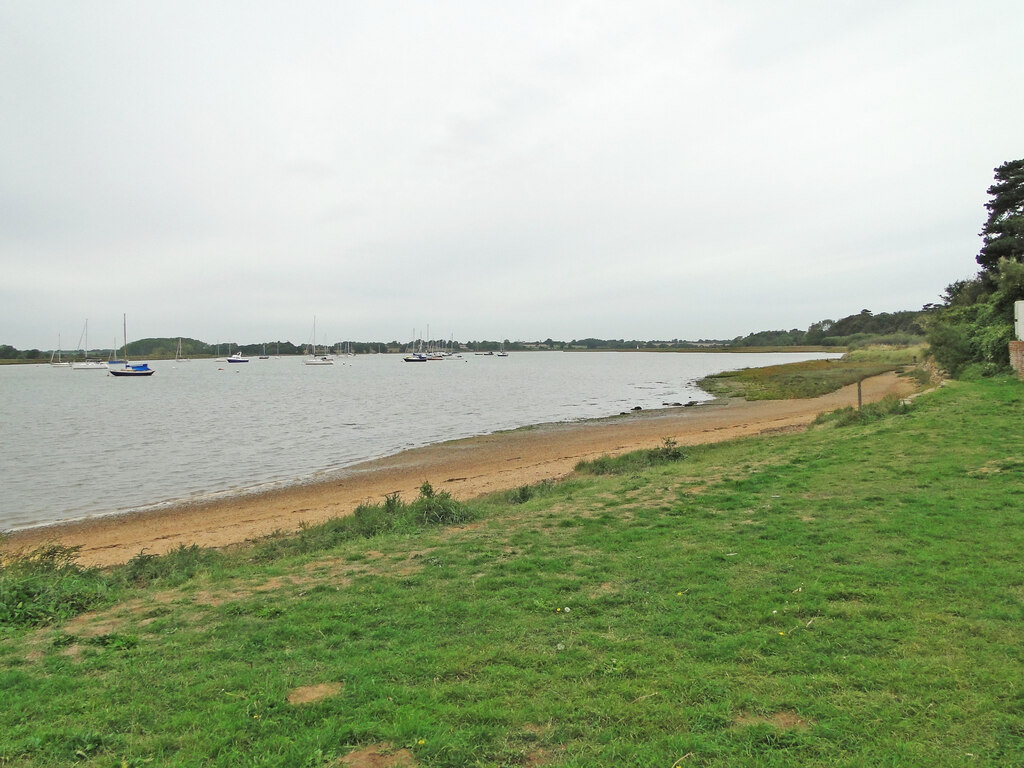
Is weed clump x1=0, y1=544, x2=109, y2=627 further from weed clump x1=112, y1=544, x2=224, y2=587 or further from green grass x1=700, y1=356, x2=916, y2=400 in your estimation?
green grass x1=700, y1=356, x2=916, y2=400

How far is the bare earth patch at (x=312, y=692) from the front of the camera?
438 centimetres

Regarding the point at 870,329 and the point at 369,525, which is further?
the point at 870,329

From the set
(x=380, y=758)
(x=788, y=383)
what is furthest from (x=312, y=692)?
(x=788, y=383)

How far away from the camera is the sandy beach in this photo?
47.1ft

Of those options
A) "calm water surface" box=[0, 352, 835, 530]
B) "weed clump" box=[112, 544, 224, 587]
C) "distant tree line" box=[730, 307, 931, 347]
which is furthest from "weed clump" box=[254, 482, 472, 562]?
"distant tree line" box=[730, 307, 931, 347]

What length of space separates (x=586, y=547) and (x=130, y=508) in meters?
16.2

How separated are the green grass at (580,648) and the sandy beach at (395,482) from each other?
5609mm

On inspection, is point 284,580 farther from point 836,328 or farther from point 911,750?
point 836,328

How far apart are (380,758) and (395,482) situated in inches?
662

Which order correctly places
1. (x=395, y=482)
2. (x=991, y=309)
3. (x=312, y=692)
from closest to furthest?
(x=312, y=692) → (x=395, y=482) → (x=991, y=309)

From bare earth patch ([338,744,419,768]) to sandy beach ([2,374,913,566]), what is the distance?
33.5 feet

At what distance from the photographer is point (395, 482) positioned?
2017cm

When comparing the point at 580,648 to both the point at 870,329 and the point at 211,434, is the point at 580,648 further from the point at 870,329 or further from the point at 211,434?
the point at 870,329

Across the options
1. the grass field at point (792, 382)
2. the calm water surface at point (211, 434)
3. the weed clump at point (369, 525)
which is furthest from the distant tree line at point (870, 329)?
the weed clump at point (369, 525)
